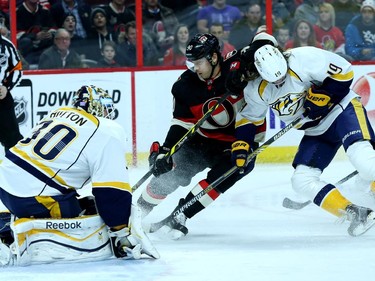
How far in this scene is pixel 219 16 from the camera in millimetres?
7000

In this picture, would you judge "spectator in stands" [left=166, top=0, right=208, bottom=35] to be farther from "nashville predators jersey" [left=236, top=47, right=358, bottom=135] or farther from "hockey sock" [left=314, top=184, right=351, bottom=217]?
"hockey sock" [left=314, top=184, right=351, bottom=217]

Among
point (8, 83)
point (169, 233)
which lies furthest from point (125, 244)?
point (8, 83)

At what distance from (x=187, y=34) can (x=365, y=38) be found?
4.24 feet

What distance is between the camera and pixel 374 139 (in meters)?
4.29

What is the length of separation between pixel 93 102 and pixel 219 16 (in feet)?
11.4

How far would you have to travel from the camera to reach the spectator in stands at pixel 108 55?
274 inches

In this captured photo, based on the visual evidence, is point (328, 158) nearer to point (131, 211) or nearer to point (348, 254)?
point (348, 254)

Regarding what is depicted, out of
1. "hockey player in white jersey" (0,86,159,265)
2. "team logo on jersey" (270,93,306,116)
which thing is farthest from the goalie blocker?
"team logo on jersey" (270,93,306,116)

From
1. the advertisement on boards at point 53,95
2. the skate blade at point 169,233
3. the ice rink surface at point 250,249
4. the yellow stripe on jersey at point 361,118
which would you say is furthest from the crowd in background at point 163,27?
the skate blade at point 169,233

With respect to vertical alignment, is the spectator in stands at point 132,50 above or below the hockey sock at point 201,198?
above

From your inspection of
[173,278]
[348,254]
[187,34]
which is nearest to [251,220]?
[348,254]

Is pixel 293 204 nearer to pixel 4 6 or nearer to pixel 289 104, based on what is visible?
pixel 289 104

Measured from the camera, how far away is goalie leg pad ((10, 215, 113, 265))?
11.6 ft

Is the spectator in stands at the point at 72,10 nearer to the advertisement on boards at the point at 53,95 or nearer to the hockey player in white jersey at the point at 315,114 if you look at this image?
the advertisement on boards at the point at 53,95
